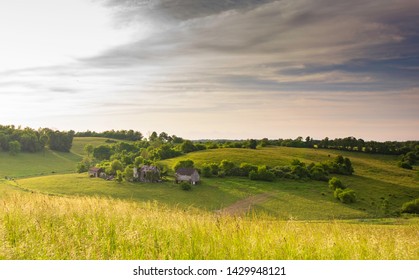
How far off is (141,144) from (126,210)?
80.2m

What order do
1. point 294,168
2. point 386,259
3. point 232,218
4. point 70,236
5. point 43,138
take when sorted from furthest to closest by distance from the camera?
point 43,138
point 294,168
point 232,218
point 70,236
point 386,259

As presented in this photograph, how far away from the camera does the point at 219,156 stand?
270 ft

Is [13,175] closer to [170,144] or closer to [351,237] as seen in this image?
[170,144]

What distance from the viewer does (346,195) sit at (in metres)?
63.4

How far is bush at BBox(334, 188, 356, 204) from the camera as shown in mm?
63375

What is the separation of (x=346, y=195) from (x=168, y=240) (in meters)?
62.6

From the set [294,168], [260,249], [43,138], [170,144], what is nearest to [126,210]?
[260,249]

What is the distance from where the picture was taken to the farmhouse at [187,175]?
68.2 m

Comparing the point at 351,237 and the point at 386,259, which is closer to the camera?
the point at 386,259

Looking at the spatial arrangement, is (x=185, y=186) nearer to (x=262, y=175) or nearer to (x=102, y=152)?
(x=262, y=175)

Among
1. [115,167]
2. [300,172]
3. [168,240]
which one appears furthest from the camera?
[300,172]

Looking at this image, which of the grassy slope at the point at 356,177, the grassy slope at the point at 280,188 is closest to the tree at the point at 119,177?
the grassy slope at the point at 280,188

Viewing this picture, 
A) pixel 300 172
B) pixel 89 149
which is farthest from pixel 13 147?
pixel 300 172

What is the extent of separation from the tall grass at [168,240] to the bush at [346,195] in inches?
2371
